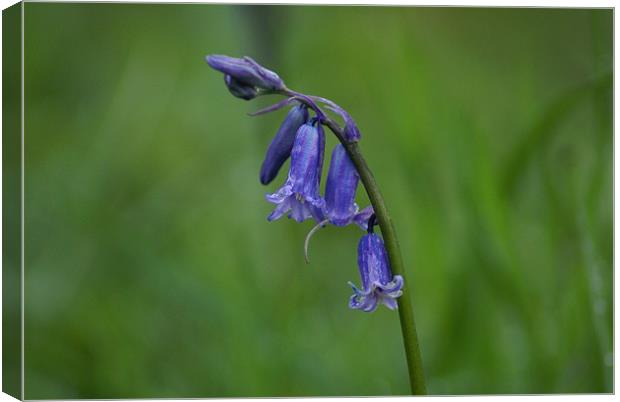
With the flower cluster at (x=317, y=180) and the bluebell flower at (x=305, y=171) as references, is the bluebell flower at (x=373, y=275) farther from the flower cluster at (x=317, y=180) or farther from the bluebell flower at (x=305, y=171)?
the bluebell flower at (x=305, y=171)

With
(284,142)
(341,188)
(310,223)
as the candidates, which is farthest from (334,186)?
(310,223)

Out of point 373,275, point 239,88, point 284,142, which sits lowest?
point 373,275

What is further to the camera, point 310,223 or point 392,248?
→ point 310,223

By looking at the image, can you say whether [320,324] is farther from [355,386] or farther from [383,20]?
[383,20]

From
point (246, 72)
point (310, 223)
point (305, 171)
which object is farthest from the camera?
point (310, 223)

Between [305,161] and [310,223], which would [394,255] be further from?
[310,223]

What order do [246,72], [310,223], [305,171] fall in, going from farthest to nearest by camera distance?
1. [310,223]
2. [305,171]
3. [246,72]

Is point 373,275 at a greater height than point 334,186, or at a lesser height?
lesser

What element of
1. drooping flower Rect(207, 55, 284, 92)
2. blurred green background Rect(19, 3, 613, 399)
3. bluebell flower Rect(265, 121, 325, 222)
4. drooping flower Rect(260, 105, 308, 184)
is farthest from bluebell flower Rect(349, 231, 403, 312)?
blurred green background Rect(19, 3, 613, 399)

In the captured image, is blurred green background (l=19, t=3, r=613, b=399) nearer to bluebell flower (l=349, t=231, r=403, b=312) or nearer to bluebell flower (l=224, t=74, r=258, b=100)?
bluebell flower (l=349, t=231, r=403, b=312)
